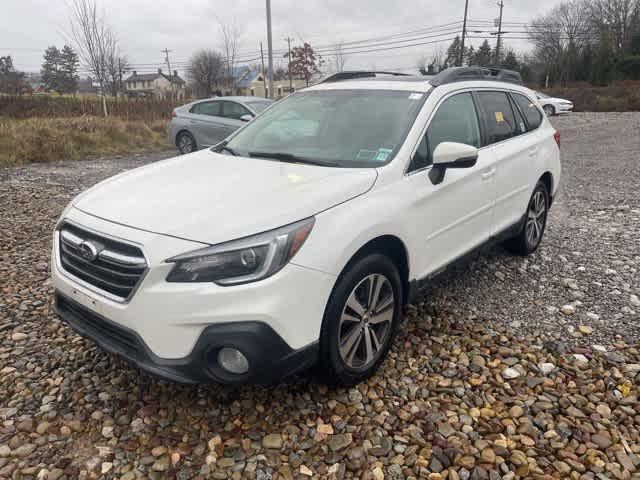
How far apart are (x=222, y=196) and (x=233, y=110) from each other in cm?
880

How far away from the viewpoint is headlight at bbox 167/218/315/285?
2.18 m

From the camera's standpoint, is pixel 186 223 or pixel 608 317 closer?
pixel 186 223

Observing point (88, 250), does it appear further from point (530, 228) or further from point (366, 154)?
point (530, 228)

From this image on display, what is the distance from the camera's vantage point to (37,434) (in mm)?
2490

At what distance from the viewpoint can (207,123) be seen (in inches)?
437

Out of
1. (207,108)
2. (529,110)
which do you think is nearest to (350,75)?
(529,110)

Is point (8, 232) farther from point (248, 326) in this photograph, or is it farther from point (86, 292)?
point (248, 326)

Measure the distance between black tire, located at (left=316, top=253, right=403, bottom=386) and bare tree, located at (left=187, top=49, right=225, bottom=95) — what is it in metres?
41.7

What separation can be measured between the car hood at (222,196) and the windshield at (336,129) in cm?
19

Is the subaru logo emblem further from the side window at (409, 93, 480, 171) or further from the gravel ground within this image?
the side window at (409, 93, 480, 171)

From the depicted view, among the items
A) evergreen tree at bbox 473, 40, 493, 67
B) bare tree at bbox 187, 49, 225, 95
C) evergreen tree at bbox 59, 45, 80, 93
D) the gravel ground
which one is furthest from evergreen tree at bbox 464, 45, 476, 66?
the gravel ground

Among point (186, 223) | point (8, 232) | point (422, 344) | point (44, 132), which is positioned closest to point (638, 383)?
point (422, 344)

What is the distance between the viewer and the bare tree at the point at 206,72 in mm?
42438

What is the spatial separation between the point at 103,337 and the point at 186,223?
0.75m
